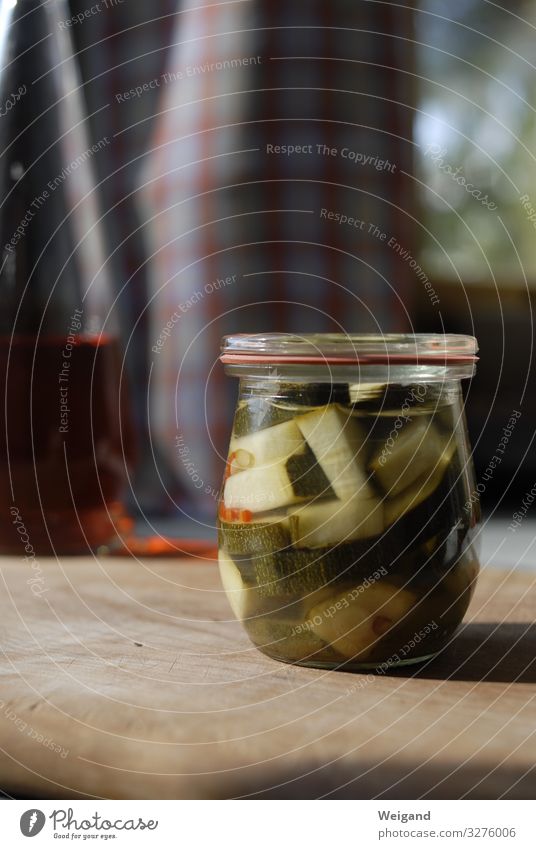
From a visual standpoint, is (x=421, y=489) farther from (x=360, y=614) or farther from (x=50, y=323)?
(x=50, y=323)

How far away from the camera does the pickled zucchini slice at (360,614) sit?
1.21 feet

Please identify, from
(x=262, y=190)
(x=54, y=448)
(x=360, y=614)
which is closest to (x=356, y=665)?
(x=360, y=614)

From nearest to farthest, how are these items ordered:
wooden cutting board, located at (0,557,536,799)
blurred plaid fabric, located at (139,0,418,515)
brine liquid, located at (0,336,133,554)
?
wooden cutting board, located at (0,557,536,799) → brine liquid, located at (0,336,133,554) → blurred plaid fabric, located at (139,0,418,515)

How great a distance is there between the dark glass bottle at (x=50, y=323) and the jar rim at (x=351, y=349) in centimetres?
21

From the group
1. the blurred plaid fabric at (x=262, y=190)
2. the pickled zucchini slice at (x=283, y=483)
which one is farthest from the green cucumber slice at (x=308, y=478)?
the blurred plaid fabric at (x=262, y=190)

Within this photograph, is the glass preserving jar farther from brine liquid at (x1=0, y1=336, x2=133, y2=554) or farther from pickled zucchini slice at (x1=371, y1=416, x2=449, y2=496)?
brine liquid at (x1=0, y1=336, x2=133, y2=554)

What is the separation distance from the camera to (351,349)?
0.38 meters

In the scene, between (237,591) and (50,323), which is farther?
(50,323)

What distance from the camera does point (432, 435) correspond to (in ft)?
1.26

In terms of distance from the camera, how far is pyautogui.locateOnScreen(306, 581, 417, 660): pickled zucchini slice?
1.21 ft

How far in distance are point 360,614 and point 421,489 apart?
52 millimetres

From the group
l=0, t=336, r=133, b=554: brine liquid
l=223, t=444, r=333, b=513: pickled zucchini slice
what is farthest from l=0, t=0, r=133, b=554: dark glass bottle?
l=223, t=444, r=333, b=513: pickled zucchini slice

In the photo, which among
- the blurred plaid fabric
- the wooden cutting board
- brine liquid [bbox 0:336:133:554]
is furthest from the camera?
the blurred plaid fabric
